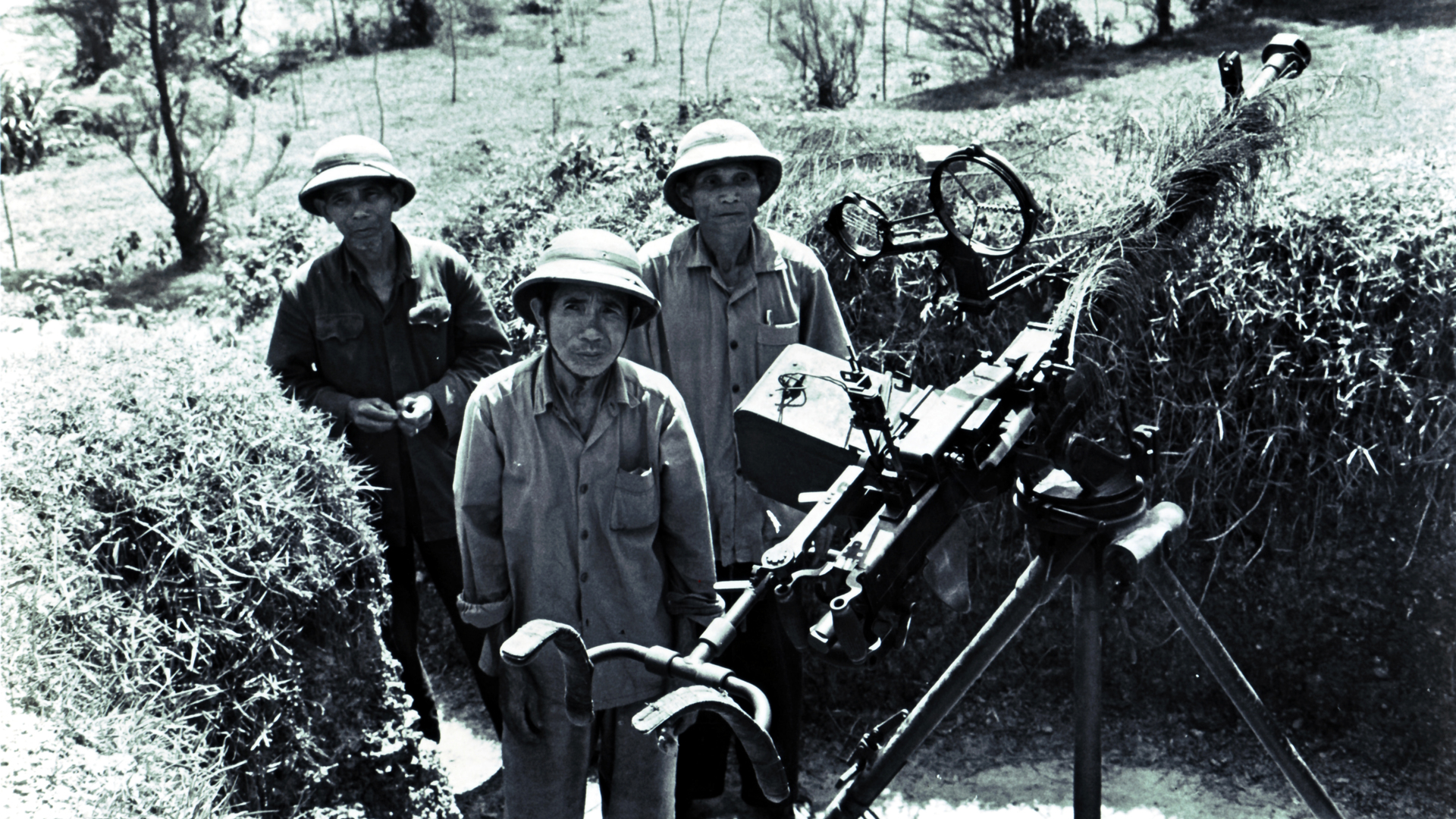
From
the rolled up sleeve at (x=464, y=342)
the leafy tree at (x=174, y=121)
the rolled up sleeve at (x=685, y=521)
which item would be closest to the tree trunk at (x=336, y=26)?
the leafy tree at (x=174, y=121)

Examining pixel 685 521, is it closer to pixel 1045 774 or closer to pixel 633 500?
pixel 633 500

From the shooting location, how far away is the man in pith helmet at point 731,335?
389 centimetres

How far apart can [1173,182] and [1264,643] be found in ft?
6.08

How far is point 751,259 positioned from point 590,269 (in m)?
0.99

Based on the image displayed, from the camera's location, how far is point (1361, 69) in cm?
723

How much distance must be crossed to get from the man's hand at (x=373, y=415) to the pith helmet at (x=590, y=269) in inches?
41.1

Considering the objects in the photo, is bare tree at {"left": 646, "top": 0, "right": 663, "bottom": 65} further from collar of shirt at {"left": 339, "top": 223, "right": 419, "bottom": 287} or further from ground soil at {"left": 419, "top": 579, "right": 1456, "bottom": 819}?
ground soil at {"left": 419, "top": 579, "right": 1456, "bottom": 819}

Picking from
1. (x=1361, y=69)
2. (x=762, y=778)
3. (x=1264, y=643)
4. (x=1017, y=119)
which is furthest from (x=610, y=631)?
(x=1361, y=69)

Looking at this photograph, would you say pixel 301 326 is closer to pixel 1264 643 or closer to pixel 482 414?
pixel 482 414

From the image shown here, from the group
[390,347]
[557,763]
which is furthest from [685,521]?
[390,347]

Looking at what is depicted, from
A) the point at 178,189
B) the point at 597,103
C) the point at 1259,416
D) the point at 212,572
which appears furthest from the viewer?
the point at 597,103

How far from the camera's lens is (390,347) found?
13.9ft

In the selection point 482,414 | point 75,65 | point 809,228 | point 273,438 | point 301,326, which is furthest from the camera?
point 75,65

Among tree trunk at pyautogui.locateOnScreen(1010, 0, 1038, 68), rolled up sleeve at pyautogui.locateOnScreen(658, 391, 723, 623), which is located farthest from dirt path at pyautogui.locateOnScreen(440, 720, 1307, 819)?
tree trunk at pyautogui.locateOnScreen(1010, 0, 1038, 68)
